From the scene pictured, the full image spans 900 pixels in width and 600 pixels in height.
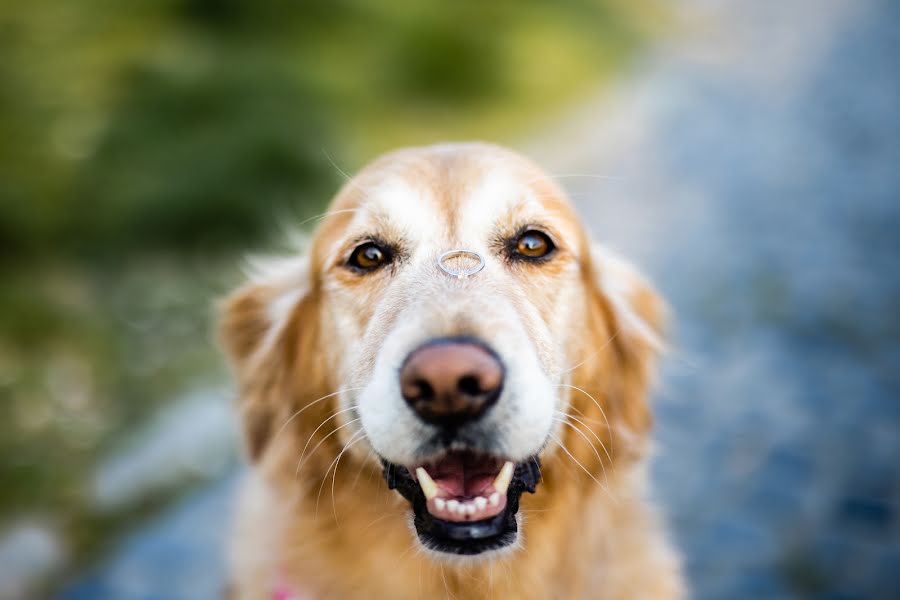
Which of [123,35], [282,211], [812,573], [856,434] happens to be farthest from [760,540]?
[123,35]

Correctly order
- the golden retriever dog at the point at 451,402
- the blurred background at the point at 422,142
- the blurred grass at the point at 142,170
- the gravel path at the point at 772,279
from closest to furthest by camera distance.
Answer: the golden retriever dog at the point at 451,402 → the gravel path at the point at 772,279 → the blurred background at the point at 422,142 → the blurred grass at the point at 142,170

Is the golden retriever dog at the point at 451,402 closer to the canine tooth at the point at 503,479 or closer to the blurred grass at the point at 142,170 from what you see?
the canine tooth at the point at 503,479

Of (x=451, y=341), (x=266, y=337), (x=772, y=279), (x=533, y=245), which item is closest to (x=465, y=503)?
(x=451, y=341)

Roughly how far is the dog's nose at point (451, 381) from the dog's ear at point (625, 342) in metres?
0.90

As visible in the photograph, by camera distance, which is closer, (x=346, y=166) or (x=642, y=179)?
(x=346, y=166)

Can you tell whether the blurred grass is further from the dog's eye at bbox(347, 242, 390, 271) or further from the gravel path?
the dog's eye at bbox(347, 242, 390, 271)

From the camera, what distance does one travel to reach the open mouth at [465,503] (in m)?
2.17

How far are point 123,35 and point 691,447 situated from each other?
23.5ft

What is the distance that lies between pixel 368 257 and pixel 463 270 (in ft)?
1.33

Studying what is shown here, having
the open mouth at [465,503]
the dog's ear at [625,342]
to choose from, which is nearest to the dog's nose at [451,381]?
the open mouth at [465,503]

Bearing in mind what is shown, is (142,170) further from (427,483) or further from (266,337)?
(427,483)

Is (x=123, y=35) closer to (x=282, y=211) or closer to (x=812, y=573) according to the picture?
(x=282, y=211)

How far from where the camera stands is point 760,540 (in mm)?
3930

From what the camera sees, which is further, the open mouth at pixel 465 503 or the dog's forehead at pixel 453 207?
the dog's forehead at pixel 453 207
